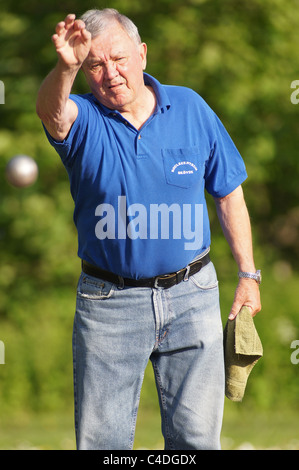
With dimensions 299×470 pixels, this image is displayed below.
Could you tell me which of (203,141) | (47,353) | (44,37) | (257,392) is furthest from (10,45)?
(203,141)

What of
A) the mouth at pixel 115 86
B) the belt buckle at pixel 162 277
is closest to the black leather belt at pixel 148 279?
the belt buckle at pixel 162 277

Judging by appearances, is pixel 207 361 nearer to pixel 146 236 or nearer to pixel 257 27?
pixel 146 236

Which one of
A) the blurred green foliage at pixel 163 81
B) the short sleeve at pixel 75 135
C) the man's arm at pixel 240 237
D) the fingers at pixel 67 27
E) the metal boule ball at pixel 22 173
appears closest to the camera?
the fingers at pixel 67 27

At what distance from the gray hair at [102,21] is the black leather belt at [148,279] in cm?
90

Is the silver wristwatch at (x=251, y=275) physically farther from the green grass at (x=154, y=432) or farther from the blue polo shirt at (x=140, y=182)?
the green grass at (x=154, y=432)

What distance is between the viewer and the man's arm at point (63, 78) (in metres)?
2.39

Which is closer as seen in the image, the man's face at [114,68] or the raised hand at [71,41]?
the raised hand at [71,41]

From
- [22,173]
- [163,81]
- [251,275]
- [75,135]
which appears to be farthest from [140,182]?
[163,81]

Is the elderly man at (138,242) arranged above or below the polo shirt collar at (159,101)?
below

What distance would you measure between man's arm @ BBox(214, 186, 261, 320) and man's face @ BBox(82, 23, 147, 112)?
61 centimetres

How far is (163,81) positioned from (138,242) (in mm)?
5848

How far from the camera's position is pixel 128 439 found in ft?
9.62
